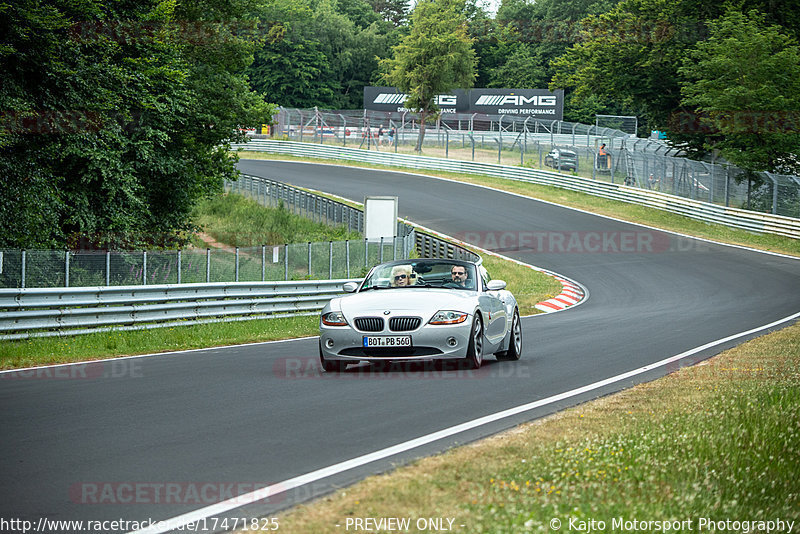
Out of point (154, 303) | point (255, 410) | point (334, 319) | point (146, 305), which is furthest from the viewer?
point (154, 303)

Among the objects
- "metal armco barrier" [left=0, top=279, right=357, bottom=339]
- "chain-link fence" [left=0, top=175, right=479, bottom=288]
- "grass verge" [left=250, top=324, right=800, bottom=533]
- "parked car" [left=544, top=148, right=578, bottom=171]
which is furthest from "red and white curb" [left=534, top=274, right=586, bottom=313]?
"parked car" [left=544, top=148, right=578, bottom=171]

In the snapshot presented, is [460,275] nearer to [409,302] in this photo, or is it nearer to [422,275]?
[422,275]

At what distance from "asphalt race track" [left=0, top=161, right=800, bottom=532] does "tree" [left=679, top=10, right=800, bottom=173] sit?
22158mm

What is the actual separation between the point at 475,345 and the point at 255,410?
145 inches

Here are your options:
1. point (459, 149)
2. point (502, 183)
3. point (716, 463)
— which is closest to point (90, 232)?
point (716, 463)

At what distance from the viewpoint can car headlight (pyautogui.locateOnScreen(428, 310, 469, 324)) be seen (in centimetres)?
1139

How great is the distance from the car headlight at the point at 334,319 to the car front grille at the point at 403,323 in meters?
0.59

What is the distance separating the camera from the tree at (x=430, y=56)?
234 feet

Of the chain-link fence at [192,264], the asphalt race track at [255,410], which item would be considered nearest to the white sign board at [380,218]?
the chain-link fence at [192,264]

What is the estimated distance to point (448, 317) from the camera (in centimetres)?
1146

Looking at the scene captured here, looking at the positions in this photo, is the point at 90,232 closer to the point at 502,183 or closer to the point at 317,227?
the point at 317,227

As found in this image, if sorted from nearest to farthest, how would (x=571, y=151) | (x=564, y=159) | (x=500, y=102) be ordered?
(x=571, y=151) → (x=564, y=159) → (x=500, y=102)

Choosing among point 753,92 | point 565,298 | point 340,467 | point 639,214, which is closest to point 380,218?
point 565,298

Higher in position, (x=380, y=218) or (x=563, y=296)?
(x=380, y=218)
